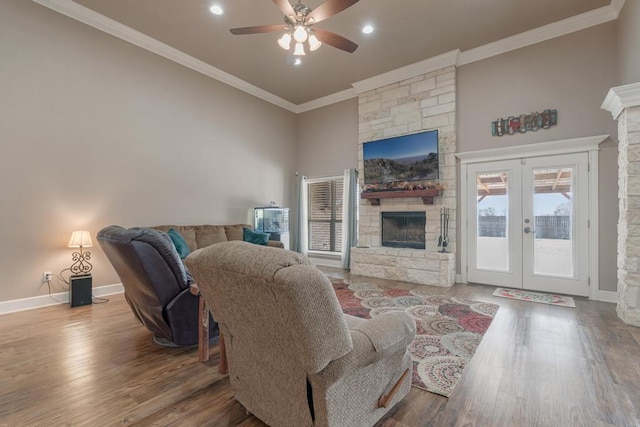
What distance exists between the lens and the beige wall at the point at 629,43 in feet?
10.6

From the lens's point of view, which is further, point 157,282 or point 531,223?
point 531,223

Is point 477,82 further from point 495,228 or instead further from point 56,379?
point 56,379

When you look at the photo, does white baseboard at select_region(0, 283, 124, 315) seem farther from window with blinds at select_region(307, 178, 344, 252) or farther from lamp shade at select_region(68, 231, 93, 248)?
window with blinds at select_region(307, 178, 344, 252)

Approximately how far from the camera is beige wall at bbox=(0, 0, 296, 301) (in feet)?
11.4

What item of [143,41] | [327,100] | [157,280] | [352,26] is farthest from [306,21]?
[327,100]

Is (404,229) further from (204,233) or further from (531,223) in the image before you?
(204,233)

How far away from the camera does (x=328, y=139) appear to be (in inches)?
267

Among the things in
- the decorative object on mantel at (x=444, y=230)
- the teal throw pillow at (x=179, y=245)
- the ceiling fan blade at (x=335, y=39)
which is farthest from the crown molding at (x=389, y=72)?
the teal throw pillow at (x=179, y=245)

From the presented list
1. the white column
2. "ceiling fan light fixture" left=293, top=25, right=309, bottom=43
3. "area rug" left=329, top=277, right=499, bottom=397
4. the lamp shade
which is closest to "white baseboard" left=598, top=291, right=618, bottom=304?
the white column

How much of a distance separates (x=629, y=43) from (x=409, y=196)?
127 inches

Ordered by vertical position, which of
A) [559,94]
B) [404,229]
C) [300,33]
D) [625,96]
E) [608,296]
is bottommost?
[608,296]

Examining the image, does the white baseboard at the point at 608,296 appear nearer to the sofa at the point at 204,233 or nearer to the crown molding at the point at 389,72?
the crown molding at the point at 389,72

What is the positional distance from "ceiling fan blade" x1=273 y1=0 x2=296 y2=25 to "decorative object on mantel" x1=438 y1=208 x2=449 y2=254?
3736mm

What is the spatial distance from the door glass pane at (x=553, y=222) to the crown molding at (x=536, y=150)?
11.0 inches
